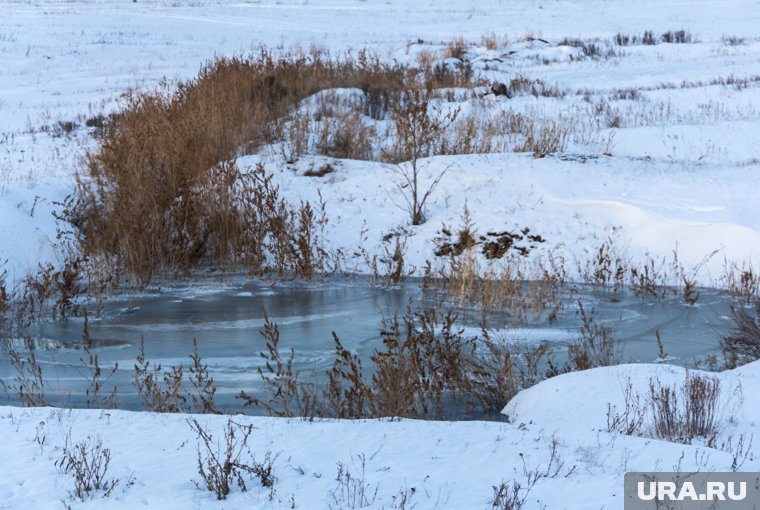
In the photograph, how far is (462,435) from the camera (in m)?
4.65

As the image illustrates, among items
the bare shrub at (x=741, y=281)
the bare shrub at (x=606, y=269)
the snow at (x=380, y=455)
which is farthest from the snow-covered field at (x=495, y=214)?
the bare shrub at (x=606, y=269)

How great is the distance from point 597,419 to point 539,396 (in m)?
0.68

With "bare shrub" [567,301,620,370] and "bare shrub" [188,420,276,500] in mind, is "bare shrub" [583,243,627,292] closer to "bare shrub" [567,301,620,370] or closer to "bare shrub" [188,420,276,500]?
"bare shrub" [567,301,620,370]

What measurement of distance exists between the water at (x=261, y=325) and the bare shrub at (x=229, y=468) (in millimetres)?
1914

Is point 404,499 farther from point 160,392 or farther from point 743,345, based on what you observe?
point 743,345

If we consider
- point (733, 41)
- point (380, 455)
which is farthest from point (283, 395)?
point (733, 41)

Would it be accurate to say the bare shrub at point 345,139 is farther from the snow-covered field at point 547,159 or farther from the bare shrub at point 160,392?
the bare shrub at point 160,392

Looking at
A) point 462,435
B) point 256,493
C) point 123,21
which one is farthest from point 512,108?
point 123,21

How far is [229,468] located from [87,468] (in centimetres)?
66

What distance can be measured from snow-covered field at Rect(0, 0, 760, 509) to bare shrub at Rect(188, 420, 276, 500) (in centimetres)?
6

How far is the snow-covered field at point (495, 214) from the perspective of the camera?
3994 mm

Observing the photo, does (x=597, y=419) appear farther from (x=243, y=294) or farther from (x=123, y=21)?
(x=123, y=21)

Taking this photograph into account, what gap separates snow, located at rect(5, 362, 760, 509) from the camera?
3.78 meters

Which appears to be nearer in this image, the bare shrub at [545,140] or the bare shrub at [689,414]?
the bare shrub at [689,414]
